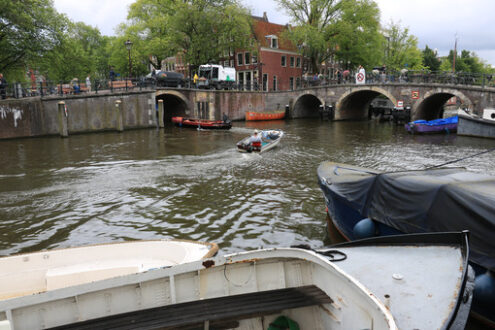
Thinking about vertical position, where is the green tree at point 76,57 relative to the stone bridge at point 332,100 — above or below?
above

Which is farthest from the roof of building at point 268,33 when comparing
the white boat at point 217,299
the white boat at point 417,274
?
the white boat at point 217,299

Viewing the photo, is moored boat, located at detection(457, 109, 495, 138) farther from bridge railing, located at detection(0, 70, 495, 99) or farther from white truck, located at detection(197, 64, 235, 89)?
white truck, located at detection(197, 64, 235, 89)

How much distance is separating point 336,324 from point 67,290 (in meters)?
3.06

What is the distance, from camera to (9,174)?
612 inches

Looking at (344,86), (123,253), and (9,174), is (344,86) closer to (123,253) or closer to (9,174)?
(9,174)

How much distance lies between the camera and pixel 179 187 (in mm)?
13234

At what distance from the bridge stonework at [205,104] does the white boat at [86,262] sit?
22215 millimetres

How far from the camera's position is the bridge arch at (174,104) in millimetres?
36581

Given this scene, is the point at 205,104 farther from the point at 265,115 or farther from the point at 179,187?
the point at 179,187

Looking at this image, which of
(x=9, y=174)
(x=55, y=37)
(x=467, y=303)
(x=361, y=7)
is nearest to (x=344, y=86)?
(x=361, y=7)

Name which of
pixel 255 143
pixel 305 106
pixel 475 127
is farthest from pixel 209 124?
pixel 475 127

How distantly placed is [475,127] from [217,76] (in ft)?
82.5

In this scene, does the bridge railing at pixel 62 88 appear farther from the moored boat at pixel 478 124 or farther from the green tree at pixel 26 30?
the moored boat at pixel 478 124

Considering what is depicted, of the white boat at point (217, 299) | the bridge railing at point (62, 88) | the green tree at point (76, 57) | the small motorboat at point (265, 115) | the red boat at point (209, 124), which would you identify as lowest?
the white boat at point (217, 299)
